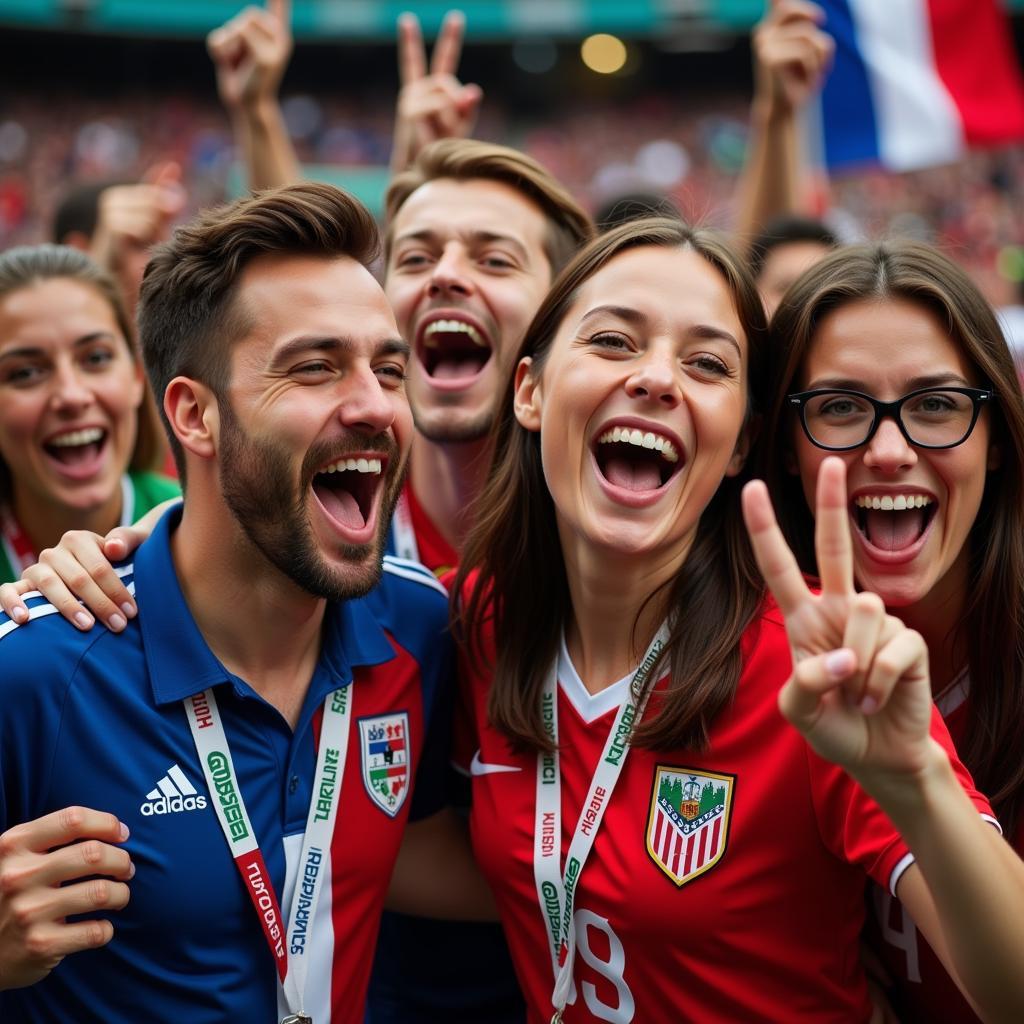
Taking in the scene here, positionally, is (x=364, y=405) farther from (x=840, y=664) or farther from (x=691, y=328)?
(x=840, y=664)

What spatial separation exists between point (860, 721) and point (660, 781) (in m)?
0.71

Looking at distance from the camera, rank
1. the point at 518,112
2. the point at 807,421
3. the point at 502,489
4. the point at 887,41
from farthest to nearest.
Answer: the point at 518,112 < the point at 887,41 < the point at 502,489 < the point at 807,421

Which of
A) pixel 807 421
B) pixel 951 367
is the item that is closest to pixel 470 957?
pixel 807 421

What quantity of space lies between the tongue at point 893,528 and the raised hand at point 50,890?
1848 millimetres

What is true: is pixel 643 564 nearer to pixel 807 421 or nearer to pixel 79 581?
pixel 807 421

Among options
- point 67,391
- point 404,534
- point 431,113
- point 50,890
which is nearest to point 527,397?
point 404,534

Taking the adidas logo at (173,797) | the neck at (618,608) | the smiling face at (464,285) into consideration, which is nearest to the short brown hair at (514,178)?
the smiling face at (464,285)

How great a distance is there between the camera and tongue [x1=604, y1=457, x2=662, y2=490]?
2889 millimetres

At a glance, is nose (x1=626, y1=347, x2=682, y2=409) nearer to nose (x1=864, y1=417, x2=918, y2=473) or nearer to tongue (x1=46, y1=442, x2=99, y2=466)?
nose (x1=864, y1=417, x2=918, y2=473)

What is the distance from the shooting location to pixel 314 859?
2605mm

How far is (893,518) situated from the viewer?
2879 mm

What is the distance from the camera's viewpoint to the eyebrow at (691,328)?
106 inches

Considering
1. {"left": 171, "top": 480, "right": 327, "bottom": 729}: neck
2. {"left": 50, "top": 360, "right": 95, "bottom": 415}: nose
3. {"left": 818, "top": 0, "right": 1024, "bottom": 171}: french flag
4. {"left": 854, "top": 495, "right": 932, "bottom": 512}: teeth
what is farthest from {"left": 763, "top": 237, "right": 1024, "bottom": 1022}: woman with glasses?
{"left": 818, "top": 0, "right": 1024, "bottom": 171}: french flag

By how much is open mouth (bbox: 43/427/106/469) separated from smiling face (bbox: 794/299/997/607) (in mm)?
2526
